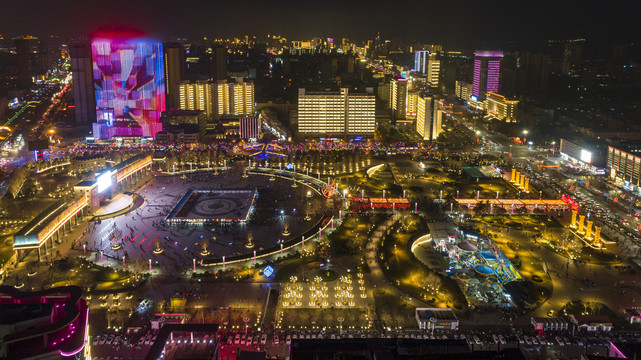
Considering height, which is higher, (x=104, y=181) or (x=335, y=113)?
(x=335, y=113)

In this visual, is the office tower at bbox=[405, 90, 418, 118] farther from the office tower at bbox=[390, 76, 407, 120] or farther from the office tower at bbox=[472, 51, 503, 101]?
the office tower at bbox=[472, 51, 503, 101]

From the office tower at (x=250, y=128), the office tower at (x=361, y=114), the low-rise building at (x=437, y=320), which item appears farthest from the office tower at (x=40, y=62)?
the low-rise building at (x=437, y=320)

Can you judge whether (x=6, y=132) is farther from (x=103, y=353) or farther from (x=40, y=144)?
(x=103, y=353)

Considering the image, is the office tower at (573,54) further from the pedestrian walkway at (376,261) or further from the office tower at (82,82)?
the office tower at (82,82)

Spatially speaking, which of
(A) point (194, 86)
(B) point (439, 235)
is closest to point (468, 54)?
(A) point (194, 86)

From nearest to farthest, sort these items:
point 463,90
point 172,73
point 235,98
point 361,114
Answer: point 361,114 < point 235,98 < point 172,73 < point 463,90

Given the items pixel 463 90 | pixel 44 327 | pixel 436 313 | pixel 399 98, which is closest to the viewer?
pixel 44 327

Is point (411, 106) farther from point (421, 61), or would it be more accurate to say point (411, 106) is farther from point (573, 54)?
point (573, 54)

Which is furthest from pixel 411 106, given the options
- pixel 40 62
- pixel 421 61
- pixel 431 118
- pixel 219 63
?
pixel 40 62
